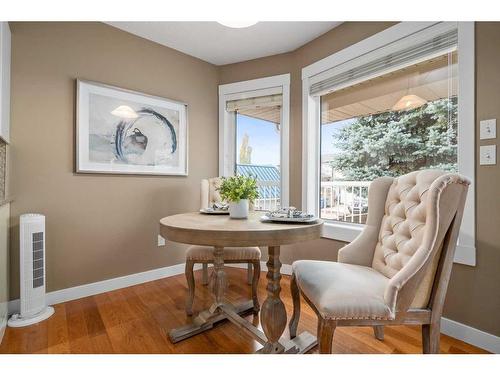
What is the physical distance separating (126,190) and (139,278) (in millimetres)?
895

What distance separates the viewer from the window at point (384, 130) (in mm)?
1908

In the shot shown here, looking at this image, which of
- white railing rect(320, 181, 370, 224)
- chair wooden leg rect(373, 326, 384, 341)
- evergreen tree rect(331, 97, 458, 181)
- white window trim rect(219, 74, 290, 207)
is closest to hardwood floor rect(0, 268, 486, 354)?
chair wooden leg rect(373, 326, 384, 341)

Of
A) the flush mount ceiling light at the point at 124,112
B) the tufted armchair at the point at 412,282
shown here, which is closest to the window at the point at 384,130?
the tufted armchair at the point at 412,282

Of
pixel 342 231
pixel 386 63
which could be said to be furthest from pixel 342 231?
pixel 386 63

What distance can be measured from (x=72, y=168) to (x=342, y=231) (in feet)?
8.06

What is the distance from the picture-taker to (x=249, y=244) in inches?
46.2

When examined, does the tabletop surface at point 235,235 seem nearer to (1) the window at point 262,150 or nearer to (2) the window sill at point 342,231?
(2) the window sill at point 342,231

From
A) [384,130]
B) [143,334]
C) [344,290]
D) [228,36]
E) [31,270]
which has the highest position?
[228,36]

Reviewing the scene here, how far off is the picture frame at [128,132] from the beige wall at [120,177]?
3.3 inches

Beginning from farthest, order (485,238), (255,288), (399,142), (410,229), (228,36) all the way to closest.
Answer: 1. (228,36)
2. (399,142)
3. (255,288)
4. (485,238)
5. (410,229)

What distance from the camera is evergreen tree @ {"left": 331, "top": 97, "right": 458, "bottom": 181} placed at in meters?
1.90

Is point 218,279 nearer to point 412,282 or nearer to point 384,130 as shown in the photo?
point 412,282

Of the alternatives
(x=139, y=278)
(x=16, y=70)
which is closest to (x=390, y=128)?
(x=139, y=278)

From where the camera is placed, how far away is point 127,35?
2.55 meters
